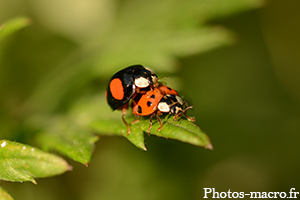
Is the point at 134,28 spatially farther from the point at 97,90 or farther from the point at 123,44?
the point at 97,90

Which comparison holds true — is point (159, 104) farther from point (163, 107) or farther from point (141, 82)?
point (141, 82)

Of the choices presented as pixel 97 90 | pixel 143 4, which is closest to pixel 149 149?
pixel 97 90

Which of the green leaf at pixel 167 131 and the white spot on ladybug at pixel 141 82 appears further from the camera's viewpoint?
the white spot on ladybug at pixel 141 82

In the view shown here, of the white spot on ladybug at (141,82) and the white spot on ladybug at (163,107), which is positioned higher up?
the white spot on ladybug at (141,82)

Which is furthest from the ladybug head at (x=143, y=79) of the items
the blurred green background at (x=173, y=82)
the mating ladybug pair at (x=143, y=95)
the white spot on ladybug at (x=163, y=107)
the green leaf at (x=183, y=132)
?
the blurred green background at (x=173, y=82)

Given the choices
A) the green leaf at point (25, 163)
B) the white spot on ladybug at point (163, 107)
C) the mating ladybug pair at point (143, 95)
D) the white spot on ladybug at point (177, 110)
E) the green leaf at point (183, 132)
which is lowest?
the green leaf at point (25, 163)

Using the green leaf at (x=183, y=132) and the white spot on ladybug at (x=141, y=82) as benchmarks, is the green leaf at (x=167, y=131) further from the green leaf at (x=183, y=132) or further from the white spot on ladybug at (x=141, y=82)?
the white spot on ladybug at (x=141, y=82)

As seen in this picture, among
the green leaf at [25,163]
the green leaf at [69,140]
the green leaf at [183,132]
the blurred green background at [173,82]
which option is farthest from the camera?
the blurred green background at [173,82]

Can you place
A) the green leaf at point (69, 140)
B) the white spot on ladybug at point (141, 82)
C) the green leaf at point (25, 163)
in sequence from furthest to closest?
the white spot on ladybug at point (141, 82) → the green leaf at point (69, 140) → the green leaf at point (25, 163)
